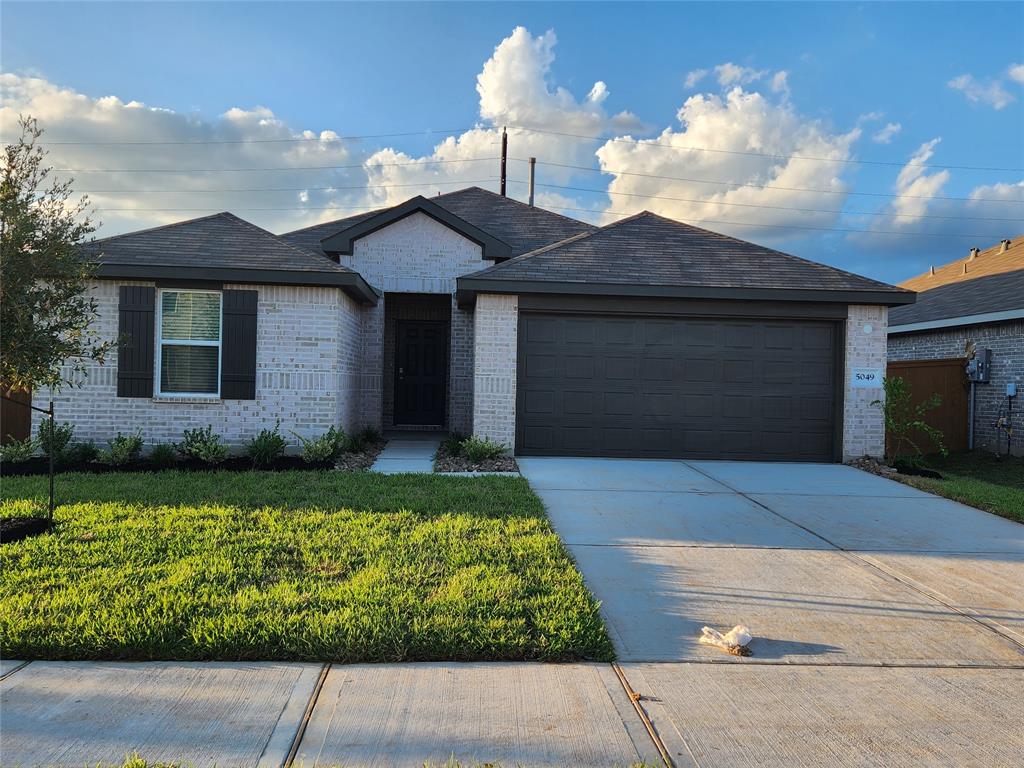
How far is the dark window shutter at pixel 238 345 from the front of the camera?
1050 centimetres

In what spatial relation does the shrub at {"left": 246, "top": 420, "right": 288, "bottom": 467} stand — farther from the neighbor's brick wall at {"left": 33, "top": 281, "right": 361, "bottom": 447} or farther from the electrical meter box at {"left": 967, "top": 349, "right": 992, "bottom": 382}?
the electrical meter box at {"left": 967, "top": 349, "right": 992, "bottom": 382}

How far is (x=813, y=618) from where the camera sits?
14.8ft

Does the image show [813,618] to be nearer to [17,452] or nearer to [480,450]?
[480,450]

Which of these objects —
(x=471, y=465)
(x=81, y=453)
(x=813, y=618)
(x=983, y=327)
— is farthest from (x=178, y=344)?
(x=983, y=327)

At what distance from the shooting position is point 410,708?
10.7 ft

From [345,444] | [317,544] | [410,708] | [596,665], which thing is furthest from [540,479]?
[410,708]

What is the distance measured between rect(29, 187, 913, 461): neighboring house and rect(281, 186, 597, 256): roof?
360 centimetres

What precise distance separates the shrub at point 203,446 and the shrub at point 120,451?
578mm

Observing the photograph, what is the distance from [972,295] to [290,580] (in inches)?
671

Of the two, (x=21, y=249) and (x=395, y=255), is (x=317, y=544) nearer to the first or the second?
(x=21, y=249)

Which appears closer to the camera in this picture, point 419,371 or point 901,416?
point 901,416

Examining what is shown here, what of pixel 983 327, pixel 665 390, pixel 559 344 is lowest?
pixel 665 390

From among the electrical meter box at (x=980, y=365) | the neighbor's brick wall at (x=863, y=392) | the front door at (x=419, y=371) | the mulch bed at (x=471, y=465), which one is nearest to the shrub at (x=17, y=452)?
the mulch bed at (x=471, y=465)

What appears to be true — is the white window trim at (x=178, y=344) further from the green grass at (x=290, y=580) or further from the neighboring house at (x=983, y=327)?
the neighboring house at (x=983, y=327)
